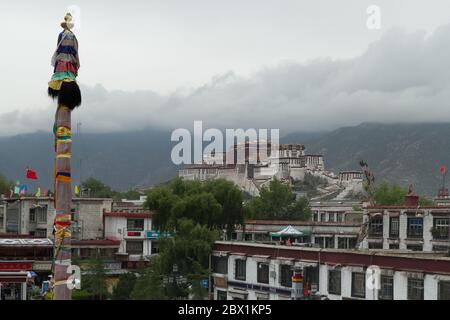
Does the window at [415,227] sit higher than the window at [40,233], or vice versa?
the window at [415,227]

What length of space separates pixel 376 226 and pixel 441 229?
5.10 m

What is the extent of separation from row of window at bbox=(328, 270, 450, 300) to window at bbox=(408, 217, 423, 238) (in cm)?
1437

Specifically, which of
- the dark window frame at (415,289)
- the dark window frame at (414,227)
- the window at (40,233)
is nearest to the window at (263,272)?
the dark window frame at (415,289)

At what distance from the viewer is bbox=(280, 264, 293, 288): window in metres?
34.3

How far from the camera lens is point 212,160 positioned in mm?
176875

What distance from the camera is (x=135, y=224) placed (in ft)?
186

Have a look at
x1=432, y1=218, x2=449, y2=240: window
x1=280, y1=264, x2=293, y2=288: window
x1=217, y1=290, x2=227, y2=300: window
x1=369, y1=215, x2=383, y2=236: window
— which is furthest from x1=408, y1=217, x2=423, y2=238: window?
x1=280, y1=264, x2=293, y2=288: window

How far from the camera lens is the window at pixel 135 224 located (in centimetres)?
5653

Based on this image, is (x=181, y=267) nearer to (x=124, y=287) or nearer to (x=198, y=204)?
(x=124, y=287)

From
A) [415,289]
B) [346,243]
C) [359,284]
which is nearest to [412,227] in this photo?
[346,243]

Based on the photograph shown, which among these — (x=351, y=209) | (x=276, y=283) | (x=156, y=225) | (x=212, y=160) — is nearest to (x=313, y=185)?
(x=212, y=160)

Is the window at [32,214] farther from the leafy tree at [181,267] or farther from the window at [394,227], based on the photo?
the window at [394,227]
